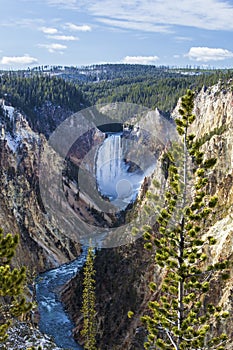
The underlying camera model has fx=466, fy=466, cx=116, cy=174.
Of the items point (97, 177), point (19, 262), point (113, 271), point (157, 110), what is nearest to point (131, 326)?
point (113, 271)

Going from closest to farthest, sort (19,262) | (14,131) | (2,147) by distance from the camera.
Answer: (19,262) → (2,147) → (14,131)

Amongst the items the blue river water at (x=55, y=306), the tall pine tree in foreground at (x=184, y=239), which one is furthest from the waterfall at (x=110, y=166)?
the tall pine tree in foreground at (x=184, y=239)

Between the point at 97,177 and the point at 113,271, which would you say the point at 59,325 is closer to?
the point at 113,271

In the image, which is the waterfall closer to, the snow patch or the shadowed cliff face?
the snow patch

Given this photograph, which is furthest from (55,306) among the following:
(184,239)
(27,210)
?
(184,239)

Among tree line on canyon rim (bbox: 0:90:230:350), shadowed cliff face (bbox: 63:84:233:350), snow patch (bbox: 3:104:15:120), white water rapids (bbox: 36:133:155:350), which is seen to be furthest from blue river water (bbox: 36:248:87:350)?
snow patch (bbox: 3:104:15:120)

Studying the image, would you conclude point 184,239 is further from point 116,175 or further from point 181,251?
point 116,175
